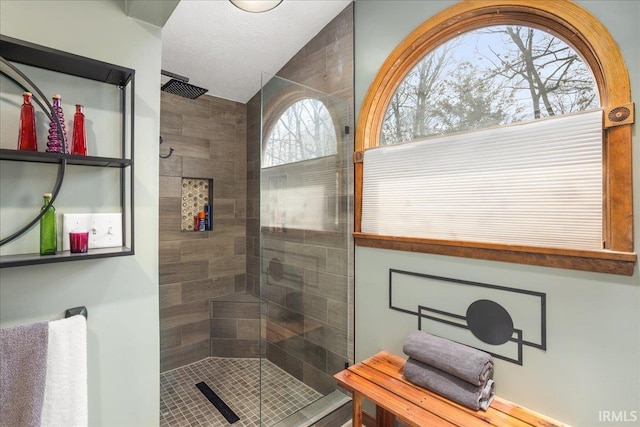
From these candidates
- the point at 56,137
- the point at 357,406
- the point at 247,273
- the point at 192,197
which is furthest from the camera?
the point at 247,273

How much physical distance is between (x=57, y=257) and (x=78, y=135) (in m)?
0.45

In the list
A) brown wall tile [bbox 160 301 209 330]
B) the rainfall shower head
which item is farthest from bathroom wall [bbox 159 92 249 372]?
the rainfall shower head

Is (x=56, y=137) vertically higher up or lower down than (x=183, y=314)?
higher up

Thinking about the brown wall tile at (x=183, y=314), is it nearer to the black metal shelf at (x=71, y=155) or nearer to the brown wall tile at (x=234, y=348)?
the brown wall tile at (x=234, y=348)

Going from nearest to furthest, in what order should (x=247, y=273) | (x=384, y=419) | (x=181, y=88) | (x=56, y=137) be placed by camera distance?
1. (x=56, y=137)
2. (x=384, y=419)
3. (x=181, y=88)
4. (x=247, y=273)

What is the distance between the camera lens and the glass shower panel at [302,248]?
199 centimetres

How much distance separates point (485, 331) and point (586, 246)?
2.01 ft

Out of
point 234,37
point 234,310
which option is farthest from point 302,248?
point 234,37

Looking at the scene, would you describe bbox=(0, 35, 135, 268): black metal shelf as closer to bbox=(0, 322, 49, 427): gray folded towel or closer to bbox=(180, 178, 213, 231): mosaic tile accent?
bbox=(0, 322, 49, 427): gray folded towel

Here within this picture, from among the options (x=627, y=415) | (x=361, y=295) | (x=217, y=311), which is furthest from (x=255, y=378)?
(x=627, y=415)

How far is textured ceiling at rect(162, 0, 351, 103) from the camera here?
2.13 m

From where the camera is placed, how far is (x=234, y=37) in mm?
2346

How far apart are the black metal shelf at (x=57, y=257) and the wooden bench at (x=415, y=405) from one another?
4.21 ft

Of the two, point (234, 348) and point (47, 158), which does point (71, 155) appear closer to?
point (47, 158)
